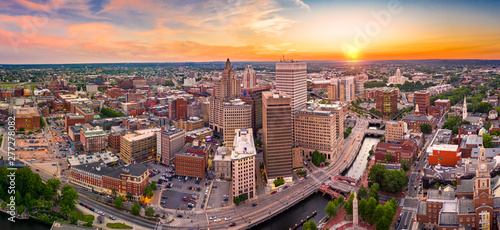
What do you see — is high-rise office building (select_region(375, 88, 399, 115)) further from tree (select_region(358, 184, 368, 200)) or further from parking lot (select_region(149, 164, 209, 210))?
parking lot (select_region(149, 164, 209, 210))

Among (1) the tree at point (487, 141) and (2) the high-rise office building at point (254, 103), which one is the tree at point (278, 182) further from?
(1) the tree at point (487, 141)

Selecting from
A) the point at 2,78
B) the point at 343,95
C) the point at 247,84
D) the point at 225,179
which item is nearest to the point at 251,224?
the point at 225,179

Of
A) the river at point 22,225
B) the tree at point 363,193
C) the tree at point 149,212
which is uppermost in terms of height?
the tree at point 363,193

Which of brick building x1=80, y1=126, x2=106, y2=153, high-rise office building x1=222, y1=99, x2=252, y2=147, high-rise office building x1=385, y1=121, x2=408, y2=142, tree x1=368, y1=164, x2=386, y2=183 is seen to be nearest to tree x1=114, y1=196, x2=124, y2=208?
brick building x1=80, y1=126, x2=106, y2=153

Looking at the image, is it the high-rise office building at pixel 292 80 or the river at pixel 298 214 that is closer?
the river at pixel 298 214

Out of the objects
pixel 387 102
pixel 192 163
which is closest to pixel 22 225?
pixel 192 163

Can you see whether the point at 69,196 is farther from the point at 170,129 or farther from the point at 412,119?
the point at 412,119

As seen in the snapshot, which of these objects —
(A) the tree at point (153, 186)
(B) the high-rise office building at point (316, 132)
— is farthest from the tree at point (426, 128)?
(A) the tree at point (153, 186)
